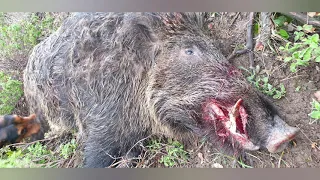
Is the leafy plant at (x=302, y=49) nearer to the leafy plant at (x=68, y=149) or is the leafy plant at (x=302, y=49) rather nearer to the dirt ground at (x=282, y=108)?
the dirt ground at (x=282, y=108)

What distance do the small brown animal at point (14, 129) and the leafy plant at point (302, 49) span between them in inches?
64.3

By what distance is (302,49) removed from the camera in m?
1.85

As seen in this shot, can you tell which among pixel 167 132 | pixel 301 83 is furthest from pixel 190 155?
pixel 301 83

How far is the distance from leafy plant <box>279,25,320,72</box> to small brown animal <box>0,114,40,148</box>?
1633mm

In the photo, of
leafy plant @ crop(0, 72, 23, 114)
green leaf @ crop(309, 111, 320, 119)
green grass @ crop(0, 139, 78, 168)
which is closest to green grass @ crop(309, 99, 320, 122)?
green leaf @ crop(309, 111, 320, 119)

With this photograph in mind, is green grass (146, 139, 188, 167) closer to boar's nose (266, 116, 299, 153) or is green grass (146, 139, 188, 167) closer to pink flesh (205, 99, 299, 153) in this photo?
pink flesh (205, 99, 299, 153)

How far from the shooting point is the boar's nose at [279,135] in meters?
1.64

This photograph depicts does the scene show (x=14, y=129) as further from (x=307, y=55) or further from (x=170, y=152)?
(x=307, y=55)

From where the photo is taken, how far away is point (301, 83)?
189cm

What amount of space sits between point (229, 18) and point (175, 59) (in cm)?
42

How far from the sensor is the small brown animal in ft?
6.78

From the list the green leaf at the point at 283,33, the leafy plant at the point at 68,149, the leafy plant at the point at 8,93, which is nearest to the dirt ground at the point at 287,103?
the green leaf at the point at 283,33

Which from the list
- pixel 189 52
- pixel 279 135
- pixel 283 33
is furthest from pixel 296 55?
pixel 189 52
